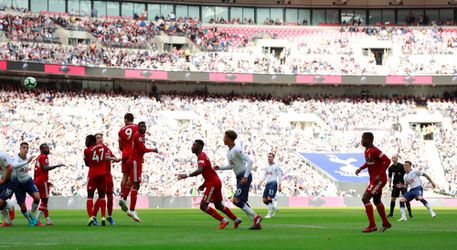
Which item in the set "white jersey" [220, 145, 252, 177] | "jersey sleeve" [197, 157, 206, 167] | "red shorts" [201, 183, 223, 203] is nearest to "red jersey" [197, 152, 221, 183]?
"jersey sleeve" [197, 157, 206, 167]

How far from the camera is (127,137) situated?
23.3 metres

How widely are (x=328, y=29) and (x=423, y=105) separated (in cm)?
1297

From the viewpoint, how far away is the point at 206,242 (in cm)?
1644

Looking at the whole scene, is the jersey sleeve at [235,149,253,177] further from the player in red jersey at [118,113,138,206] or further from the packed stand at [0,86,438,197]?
the packed stand at [0,86,438,197]

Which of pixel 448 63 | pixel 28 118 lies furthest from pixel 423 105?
pixel 28 118

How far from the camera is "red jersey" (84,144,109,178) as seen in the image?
22375 millimetres

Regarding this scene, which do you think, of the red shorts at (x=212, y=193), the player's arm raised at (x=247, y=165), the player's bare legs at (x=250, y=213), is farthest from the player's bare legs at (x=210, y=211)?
the player's arm raised at (x=247, y=165)

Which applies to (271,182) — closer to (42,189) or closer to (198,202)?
(42,189)

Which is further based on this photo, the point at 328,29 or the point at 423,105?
the point at 328,29

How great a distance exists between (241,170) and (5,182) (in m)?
6.11

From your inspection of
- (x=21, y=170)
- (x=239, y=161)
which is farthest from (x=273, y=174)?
(x=21, y=170)

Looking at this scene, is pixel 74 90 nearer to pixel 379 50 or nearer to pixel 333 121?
pixel 333 121

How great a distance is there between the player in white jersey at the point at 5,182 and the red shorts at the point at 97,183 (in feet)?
6.67

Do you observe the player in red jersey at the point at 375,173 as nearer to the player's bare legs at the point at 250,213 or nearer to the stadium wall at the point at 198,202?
the player's bare legs at the point at 250,213
